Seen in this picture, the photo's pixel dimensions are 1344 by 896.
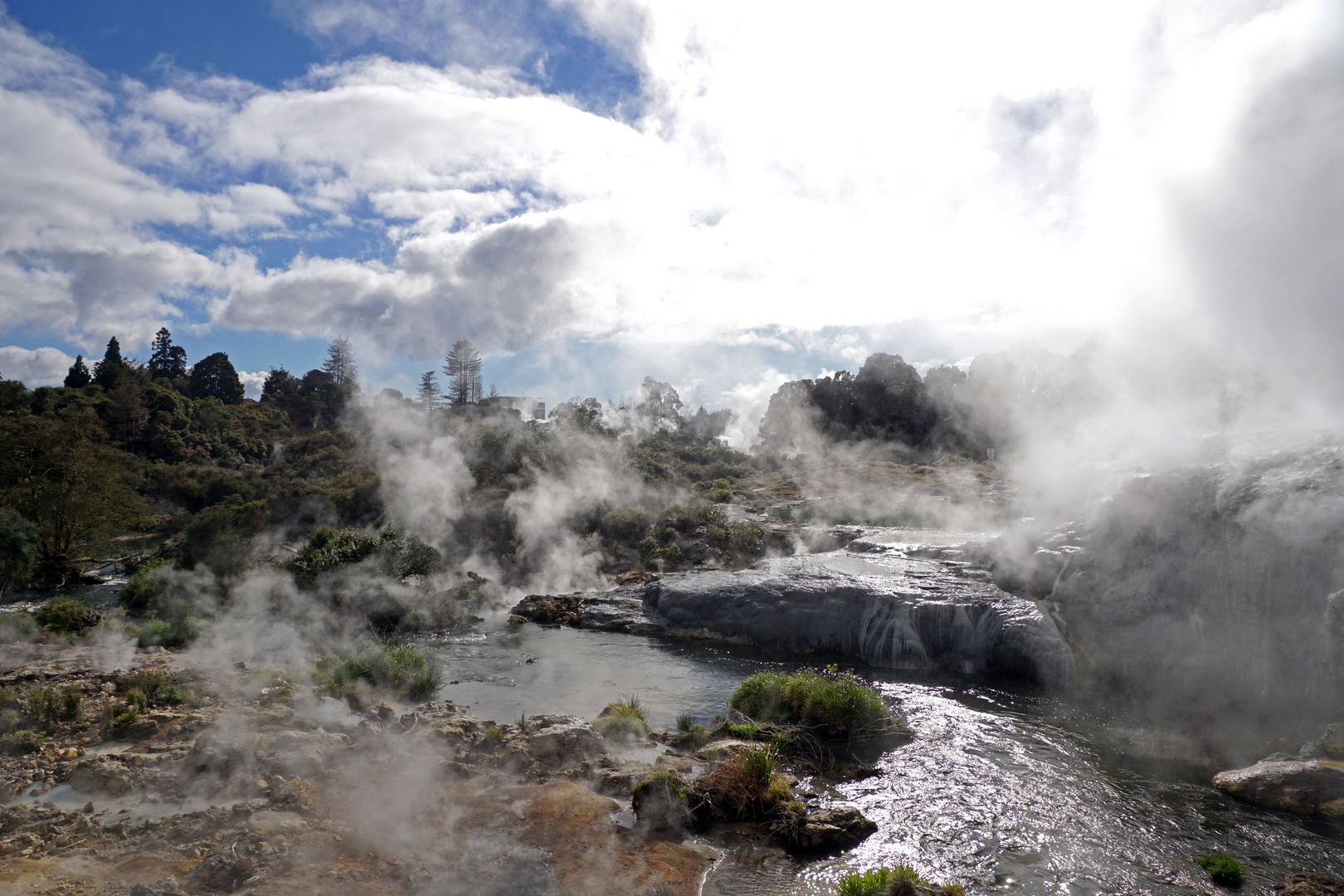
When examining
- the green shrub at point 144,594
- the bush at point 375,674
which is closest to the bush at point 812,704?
the bush at point 375,674

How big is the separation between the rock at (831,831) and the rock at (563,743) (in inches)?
154

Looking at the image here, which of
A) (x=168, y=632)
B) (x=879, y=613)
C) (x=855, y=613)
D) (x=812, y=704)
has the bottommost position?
(x=168, y=632)

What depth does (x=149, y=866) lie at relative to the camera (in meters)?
7.50

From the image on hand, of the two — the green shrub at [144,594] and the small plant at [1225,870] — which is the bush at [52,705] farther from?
the small plant at [1225,870]

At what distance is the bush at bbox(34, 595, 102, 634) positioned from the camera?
17.6m

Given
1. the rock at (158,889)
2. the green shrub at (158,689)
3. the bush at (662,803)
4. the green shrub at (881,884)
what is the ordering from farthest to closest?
the green shrub at (158,689) < the bush at (662,803) < the green shrub at (881,884) < the rock at (158,889)

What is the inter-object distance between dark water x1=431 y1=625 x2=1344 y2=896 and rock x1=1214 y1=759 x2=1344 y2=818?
0.32m

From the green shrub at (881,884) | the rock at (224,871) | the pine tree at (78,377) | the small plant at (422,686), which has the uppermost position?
the pine tree at (78,377)

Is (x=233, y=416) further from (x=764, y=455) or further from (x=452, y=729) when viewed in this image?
(x=452, y=729)

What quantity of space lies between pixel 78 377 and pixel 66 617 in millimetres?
63989

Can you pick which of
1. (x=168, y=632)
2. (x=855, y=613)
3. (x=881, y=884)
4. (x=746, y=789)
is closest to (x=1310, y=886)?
(x=881, y=884)

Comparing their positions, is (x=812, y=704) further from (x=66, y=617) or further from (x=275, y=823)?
(x=66, y=617)

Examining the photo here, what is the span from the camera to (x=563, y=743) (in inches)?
459

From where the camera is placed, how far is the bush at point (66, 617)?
17562 mm
